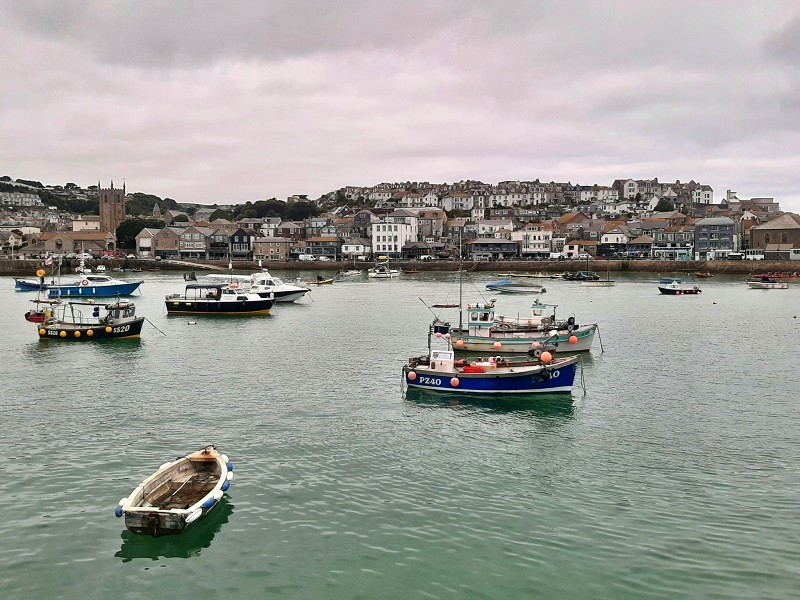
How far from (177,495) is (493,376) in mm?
12829

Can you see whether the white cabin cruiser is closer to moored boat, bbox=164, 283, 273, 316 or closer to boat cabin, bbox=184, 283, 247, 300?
boat cabin, bbox=184, 283, 247, 300

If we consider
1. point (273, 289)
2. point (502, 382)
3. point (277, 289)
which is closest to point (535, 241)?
point (277, 289)

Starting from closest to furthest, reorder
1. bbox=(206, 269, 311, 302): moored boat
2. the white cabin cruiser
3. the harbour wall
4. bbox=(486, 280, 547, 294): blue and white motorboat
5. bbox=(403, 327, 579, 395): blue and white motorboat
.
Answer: bbox=(403, 327, 579, 395): blue and white motorboat → bbox=(206, 269, 311, 302): moored boat → the white cabin cruiser → bbox=(486, 280, 547, 294): blue and white motorboat → the harbour wall

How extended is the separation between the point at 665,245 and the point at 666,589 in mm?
130147

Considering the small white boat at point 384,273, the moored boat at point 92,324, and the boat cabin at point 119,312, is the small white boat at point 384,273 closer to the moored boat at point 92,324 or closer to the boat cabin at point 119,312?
the boat cabin at point 119,312

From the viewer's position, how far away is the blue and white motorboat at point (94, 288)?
68.2 metres

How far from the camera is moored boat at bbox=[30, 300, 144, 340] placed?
3819 centimetres

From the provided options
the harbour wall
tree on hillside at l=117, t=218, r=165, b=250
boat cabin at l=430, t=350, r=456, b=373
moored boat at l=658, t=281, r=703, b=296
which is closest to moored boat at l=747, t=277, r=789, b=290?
moored boat at l=658, t=281, r=703, b=296

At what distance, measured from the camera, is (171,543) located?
43.5 feet

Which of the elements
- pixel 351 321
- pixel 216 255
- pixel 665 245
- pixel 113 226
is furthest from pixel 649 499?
pixel 113 226

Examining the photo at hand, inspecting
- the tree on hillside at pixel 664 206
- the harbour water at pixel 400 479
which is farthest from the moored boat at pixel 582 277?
the tree on hillside at pixel 664 206

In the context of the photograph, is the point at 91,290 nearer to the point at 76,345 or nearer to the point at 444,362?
the point at 76,345

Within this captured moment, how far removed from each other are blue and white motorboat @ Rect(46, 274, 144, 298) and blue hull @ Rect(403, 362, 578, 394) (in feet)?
179

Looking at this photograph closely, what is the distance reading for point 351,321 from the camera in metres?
49.5
